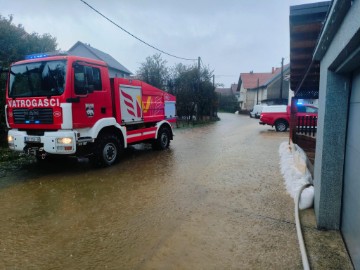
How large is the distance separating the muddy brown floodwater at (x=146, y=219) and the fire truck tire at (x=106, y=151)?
31 cm

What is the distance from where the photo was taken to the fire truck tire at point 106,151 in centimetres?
673

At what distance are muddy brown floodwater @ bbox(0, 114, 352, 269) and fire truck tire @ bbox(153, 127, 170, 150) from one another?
286cm

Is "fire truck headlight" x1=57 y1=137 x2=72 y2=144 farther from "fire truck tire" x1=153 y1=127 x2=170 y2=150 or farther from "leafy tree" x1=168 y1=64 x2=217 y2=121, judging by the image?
"leafy tree" x1=168 y1=64 x2=217 y2=121

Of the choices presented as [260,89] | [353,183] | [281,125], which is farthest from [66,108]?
[260,89]

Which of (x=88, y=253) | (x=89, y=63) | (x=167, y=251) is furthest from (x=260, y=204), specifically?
(x=89, y=63)

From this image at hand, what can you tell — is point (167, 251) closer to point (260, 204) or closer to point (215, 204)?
point (215, 204)

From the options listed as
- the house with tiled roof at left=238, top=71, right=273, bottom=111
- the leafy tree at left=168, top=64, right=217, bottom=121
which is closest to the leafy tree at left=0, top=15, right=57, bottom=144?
the leafy tree at left=168, top=64, right=217, bottom=121

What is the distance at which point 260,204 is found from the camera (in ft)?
14.6

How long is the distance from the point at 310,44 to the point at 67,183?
18.0 feet

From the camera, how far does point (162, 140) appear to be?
9961 mm

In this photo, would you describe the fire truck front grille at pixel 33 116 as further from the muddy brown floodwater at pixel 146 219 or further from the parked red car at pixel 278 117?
the parked red car at pixel 278 117

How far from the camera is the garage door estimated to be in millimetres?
2596

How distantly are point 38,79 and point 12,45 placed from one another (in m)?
5.76

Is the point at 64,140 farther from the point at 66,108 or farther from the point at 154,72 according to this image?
the point at 154,72
